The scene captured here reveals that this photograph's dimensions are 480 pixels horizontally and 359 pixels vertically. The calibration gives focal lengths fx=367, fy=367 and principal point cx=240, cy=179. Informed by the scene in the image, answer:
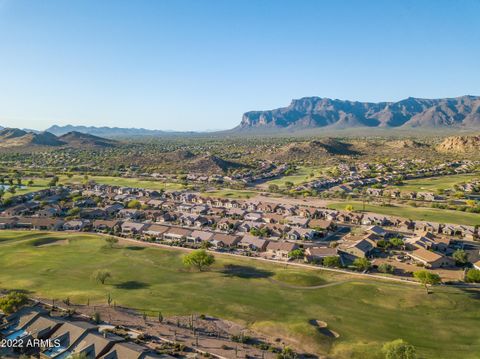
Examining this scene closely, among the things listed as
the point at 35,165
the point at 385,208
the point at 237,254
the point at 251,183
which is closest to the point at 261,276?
the point at 237,254

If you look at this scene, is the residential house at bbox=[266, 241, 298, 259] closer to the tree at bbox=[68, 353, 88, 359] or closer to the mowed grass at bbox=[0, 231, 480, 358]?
the mowed grass at bbox=[0, 231, 480, 358]

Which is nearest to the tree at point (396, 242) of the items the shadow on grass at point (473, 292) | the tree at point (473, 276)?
the tree at point (473, 276)

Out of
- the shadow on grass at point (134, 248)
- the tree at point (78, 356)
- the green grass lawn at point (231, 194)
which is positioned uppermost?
the green grass lawn at point (231, 194)

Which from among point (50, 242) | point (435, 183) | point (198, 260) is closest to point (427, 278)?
point (198, 260)

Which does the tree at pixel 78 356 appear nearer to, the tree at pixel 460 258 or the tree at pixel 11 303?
the tree at pixel 11 303

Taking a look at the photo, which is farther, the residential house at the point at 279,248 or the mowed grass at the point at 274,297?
the residential house at the point at 279,248

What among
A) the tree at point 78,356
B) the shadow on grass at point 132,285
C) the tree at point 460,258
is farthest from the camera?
the tree at point 460,258
